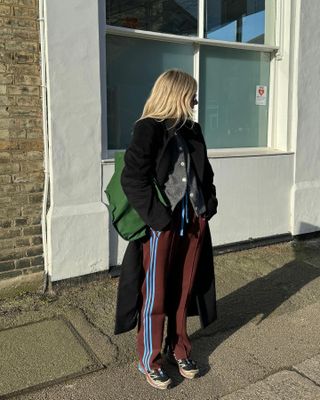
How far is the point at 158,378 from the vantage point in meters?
2.98

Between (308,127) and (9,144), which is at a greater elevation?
(308,127)

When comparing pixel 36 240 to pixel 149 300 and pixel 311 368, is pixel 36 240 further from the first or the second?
pixel 311 368

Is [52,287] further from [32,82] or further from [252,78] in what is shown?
[252,78]

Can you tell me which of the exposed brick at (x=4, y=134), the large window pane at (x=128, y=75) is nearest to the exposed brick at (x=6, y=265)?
the exposed brick at (x=4, y=134)

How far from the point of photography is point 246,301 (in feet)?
14.4

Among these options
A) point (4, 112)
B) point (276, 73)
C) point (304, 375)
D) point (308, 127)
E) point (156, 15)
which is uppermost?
point (156, 15)

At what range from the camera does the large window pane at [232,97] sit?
564 centimetres

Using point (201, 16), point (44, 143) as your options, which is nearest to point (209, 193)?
point (44, 143)

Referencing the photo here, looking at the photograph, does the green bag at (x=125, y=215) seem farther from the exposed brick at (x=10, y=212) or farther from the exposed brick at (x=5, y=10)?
the exposed brick at (x=5, y=10)

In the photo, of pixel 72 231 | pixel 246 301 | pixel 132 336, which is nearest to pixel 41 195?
pixel 72 231

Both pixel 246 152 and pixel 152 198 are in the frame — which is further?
pixel 246 152

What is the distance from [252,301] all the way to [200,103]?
242 centimetres

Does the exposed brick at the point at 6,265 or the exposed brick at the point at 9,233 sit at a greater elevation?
the exposed brick at the point at 9,233

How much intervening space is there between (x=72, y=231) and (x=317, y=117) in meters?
3.50
